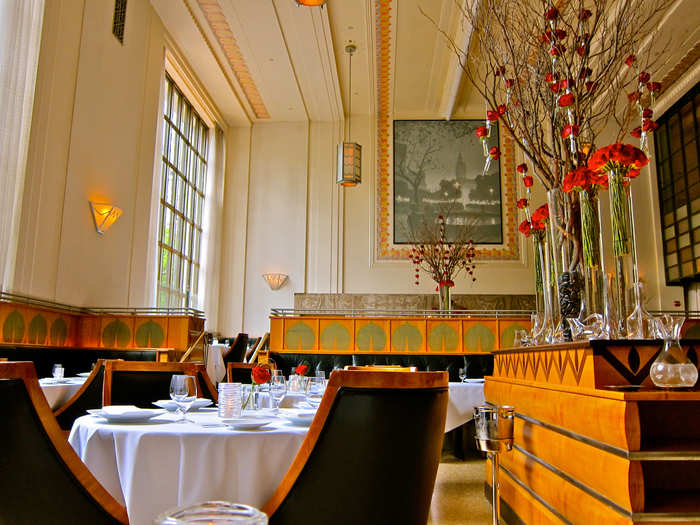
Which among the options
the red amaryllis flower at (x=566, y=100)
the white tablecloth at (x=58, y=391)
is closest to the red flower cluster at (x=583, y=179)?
the red amaryllis flower at (x=566, y=100)

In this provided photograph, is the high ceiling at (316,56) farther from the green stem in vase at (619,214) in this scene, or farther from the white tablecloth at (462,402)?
the green stem in vase at (619,214)

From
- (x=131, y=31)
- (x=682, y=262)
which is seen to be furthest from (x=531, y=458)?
(x=682, y=262)

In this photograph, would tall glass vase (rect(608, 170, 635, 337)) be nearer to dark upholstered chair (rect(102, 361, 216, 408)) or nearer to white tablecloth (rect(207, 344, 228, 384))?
dark upholstered chair (rect(102, 361, 216, 408))

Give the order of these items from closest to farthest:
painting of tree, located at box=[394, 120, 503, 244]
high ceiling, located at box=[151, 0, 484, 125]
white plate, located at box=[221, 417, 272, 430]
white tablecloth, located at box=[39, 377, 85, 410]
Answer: white plate, located at box=[221, 417, 272, 430], white tablecloth, located at box=[39, 377, 85, 410], high ceiling, located at box=[151, 0, 484, 125], painting of tree, located at box=[394, 120, 503, 244]

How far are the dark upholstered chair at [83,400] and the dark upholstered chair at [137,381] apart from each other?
→ 48.7 inches

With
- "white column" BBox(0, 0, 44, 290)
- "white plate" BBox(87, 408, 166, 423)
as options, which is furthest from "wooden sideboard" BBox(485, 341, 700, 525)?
"white column" BBox(0, 0, 44, 290)

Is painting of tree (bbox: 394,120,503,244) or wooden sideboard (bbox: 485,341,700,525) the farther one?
painting of tree (bbox: 394,120,503,244)

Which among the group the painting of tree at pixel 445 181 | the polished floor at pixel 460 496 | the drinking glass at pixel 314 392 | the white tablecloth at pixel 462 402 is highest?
the painting of tree at pixel 445 181

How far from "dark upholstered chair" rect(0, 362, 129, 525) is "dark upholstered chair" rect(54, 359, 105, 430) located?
2368mm

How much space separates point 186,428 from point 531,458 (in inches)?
63.0

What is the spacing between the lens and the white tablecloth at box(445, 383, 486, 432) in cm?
457

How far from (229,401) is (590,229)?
1.74 m

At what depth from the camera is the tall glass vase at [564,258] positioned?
2844 millimetres

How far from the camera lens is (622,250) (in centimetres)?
224
